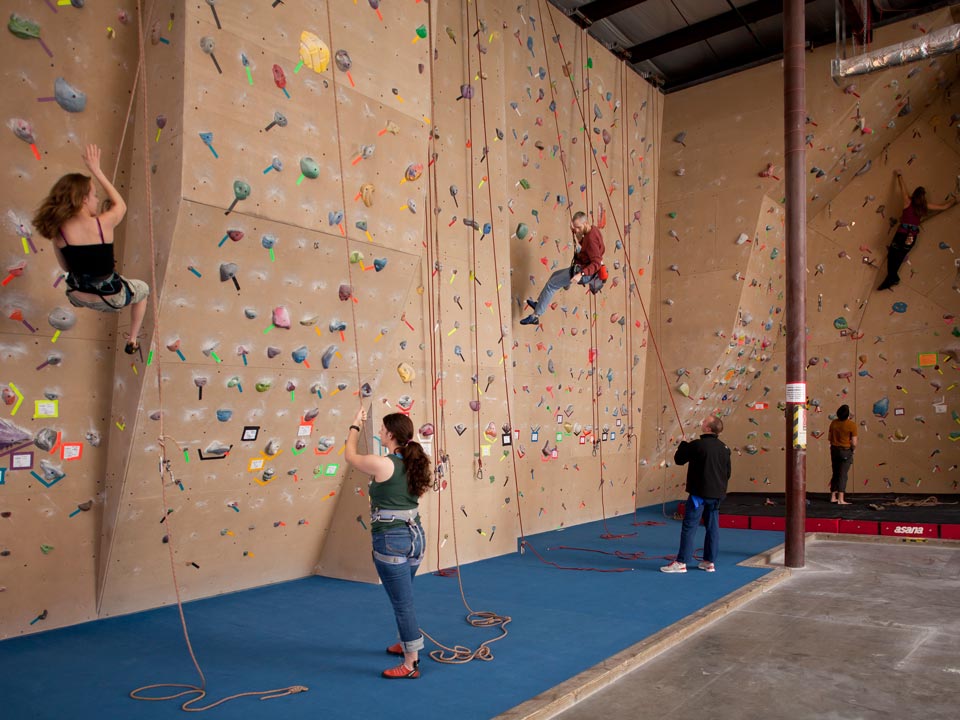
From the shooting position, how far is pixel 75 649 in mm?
→ 3885

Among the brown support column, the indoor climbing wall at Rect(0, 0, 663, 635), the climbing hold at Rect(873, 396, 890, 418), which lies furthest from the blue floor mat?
the climbing hold at Rect(873, 396, 890, 418)

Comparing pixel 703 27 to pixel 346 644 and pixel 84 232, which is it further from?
pixel 346 644

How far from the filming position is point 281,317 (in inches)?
177

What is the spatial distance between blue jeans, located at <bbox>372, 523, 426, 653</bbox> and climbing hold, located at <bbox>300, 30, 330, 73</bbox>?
105 inches

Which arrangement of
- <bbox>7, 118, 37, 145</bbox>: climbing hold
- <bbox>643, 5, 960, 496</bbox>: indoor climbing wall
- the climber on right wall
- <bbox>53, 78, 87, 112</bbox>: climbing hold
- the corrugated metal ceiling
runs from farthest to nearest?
the climber on right wall, <bbox>643, 5, 960, 496</bbox>: indoor climbing wall, the corrugated metal ceiling, <bbox>53, 78, 87, 112</bbox>: climbing hold, <bbox>7, 118, 37, 145</bbox>: climbing hold

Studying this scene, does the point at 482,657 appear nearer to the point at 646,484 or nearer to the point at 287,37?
the point at 287,37

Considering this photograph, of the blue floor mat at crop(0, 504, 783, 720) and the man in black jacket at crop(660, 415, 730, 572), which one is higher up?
the man in black jacket at crop(660, 415, 730, 572)

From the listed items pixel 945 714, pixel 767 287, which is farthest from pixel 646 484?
pixel 945 714

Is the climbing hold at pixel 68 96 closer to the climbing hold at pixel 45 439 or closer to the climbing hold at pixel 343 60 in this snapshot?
the climbing hold at pixel 343 60

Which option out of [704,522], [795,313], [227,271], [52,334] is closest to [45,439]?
[52,334]

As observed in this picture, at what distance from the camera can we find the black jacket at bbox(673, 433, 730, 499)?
18.7 feet

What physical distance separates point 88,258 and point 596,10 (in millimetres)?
7074

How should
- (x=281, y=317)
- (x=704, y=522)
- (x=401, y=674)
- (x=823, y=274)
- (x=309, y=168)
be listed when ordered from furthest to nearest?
1. (x=823, y=274)
2. (x=704, y=522)
3. (x=281, y=317)
4. (x=309, y=168)
5. (x=401, y=674)

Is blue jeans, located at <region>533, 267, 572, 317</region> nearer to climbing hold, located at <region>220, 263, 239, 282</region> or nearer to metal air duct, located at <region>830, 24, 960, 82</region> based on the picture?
climbing hold, located at <region>220, 263, 239, 282</region>
